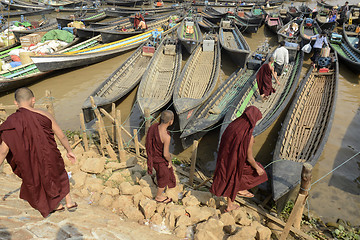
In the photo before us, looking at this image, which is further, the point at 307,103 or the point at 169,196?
the point at 307,103

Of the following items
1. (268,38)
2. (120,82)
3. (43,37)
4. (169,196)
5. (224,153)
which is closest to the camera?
(224,153)

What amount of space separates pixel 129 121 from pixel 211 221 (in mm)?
5151

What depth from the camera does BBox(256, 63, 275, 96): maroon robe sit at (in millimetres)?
7070

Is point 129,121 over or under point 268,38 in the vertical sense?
under

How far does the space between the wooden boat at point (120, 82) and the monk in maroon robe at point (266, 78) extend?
172 inches

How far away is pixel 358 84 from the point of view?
10.1 m

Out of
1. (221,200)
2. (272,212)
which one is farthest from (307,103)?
(221,200)

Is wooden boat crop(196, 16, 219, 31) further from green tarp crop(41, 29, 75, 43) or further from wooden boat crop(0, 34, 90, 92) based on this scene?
wooden boat crop(0, 34, 90, 92)

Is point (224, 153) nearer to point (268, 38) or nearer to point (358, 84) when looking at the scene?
point (358, 84)

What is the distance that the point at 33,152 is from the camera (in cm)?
278

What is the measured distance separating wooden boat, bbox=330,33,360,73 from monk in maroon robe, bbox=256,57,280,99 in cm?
488

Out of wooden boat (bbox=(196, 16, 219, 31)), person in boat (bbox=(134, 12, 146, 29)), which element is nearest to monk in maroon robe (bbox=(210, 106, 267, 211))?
person in boat (bbox=(134, 12, 146, 29))

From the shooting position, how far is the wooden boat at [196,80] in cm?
641

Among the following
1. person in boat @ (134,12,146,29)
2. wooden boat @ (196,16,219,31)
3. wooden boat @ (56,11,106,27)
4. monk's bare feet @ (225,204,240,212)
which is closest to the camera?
monk's bare feet @ (225,204,240,212)
